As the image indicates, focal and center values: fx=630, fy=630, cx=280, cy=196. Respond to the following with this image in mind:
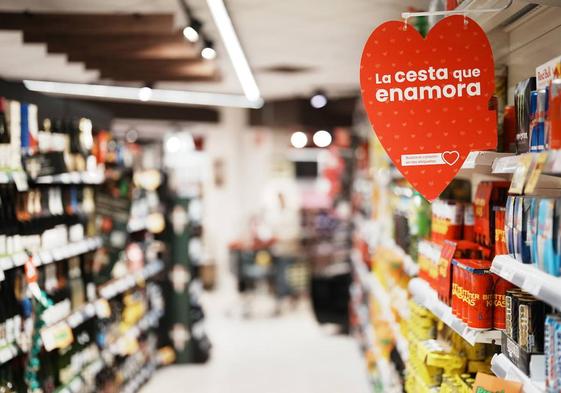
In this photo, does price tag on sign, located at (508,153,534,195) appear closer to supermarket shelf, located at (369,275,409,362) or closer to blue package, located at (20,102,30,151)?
supermarket shelf, located at (369,275,409,362)

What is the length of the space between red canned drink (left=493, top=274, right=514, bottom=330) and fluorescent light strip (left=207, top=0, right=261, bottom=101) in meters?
2.61

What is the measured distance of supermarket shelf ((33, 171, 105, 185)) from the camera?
4129mm

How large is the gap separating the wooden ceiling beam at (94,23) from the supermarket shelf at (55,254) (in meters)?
1.65

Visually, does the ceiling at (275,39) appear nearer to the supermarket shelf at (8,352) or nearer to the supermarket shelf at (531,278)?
the supermarket shelf at (8,352)

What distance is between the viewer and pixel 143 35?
529cm

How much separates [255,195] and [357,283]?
217 inches

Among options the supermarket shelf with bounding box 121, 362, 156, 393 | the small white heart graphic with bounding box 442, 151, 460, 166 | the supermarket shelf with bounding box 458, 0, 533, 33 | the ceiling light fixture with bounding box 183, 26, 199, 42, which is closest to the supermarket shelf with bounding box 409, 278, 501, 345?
the small white heart graphic with bounding box 442, 151, 460, 166

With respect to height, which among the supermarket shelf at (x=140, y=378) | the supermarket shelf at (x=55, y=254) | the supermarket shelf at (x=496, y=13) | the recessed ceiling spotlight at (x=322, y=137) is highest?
the recessed ceiling spotlight at (x=322, y=137)

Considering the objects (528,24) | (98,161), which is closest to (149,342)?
(98,161)

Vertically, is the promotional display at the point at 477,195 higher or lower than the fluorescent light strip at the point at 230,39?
lower

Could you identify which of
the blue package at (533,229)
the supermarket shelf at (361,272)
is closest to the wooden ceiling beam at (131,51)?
the supermarket shelf at (361,272)

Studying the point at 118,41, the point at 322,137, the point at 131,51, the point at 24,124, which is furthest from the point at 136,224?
the point at 322,137

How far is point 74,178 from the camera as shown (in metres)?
4.63

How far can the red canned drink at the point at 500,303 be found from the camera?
242 cm
